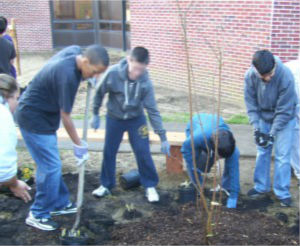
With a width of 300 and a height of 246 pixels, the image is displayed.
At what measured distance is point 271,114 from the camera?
14.1 ft

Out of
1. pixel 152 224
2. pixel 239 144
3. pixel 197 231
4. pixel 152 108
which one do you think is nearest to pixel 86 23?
pixel 239 144

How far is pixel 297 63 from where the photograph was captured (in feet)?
15.8

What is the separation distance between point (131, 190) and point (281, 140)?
5.88 ft

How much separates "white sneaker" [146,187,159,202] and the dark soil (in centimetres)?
6

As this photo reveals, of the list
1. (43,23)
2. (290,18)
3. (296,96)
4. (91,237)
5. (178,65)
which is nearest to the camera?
(91,237)

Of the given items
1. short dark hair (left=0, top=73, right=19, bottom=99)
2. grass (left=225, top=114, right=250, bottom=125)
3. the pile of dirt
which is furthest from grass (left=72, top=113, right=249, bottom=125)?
short dark hair (left=0, top=73, right=19, bottom=99)

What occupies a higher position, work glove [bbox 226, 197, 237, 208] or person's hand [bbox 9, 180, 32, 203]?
person's hand [bbox 9, 180, 32, 203]

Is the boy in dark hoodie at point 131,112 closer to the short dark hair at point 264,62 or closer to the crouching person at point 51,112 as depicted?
the crouching person at point 51,112

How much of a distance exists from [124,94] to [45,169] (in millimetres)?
1051

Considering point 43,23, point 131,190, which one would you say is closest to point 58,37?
point 43,23

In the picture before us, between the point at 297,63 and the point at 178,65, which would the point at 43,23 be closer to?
the point at 178,65

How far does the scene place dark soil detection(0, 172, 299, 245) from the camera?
3.60 metres

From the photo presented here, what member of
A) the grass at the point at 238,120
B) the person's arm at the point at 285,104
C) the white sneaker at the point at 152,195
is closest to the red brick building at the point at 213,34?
the grass at the point at 238,120

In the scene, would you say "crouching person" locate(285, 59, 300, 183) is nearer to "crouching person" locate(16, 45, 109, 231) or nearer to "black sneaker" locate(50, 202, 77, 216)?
"crouching person" locate(16, 45, 109, 231)
